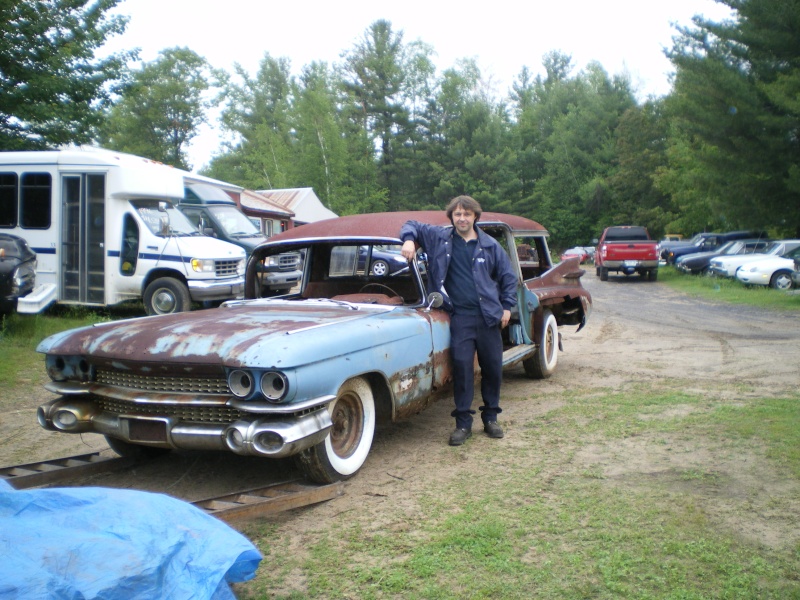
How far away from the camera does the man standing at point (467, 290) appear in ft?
17.1

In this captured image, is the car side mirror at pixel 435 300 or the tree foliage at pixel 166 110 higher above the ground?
the tree foliage at pixel 166 110

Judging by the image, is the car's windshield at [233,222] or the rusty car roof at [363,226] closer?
the rusty car roof at [363,226]

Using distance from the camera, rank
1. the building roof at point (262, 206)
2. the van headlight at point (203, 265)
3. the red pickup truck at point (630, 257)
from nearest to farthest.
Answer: the van headlight at point (203, 265) < the red pickup truck at point (630, 257) < the building roof at point (262, 206)

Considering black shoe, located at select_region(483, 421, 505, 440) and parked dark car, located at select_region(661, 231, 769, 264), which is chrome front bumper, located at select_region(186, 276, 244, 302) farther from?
parked dark car, located at select_region(661, 231, 769, 264)

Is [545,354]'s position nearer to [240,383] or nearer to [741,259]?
[240,383]

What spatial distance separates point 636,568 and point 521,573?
51 cm

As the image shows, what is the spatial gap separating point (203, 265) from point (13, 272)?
302cm

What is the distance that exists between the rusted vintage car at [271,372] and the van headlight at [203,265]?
6084 mm

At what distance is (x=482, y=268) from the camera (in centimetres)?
527

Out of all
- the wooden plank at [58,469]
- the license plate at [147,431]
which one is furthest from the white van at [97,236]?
the license plate at [147,431]

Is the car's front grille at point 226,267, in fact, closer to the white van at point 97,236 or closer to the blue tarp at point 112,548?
the white van at point 97,236

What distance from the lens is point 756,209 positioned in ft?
74.4

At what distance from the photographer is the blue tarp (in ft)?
7.27

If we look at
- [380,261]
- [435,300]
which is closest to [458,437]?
[435,300]
